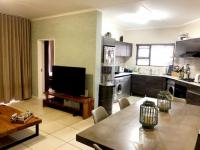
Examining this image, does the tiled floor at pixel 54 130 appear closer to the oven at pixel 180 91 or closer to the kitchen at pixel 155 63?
the kitchen at pixel 155 63

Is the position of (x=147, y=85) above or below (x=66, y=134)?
above

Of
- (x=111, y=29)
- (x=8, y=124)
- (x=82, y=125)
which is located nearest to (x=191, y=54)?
(x=111, y=29)

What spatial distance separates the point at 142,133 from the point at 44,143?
2.00 m

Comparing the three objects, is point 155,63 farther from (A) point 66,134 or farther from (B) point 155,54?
(A) point 66,134

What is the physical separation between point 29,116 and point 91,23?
254cm

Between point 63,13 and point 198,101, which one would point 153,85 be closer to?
point 198,101

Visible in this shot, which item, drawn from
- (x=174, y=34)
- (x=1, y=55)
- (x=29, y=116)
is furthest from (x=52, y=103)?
(x=174, y=34)


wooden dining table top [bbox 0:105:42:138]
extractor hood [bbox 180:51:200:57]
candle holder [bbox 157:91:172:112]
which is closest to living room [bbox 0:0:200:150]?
wooden dining table top [bbox 0:105:42:138]

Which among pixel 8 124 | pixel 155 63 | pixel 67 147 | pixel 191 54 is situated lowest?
pixel 67 147

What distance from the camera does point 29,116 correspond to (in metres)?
3.04

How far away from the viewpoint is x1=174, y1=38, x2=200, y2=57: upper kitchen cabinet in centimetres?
473

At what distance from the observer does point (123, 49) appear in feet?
20.8

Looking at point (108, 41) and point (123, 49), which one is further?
point (123, 49)

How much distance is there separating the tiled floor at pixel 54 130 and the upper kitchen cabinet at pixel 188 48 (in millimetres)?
2805
